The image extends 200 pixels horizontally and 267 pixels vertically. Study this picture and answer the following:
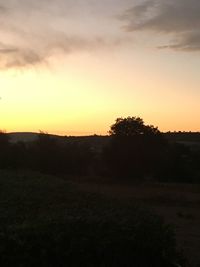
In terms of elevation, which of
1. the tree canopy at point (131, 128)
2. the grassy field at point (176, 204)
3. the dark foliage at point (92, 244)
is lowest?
the grassy field at point (176, 204)

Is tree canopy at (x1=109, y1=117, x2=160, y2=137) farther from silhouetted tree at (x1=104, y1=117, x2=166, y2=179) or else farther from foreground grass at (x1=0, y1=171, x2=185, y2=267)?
foreground grass at (x1=0, y1=171, x2=185, y2=267)

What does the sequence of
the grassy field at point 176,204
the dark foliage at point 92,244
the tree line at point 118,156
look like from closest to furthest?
1. the dark foliage at point 92,244
2. the grassy field at point 176,204
3. the tree line at point 118,156

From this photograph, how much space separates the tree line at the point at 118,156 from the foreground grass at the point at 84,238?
41594mm

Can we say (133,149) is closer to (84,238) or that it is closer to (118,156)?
(118,156)

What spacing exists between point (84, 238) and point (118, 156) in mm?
44999

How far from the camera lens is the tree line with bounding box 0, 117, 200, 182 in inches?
2126

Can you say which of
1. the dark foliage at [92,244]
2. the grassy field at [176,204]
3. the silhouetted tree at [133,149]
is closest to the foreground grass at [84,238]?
the dark foliage at [92,244]

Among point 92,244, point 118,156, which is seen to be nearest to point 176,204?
point 118,156

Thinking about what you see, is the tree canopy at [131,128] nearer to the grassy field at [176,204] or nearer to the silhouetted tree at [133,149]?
the silhouetted tree at [133,149]

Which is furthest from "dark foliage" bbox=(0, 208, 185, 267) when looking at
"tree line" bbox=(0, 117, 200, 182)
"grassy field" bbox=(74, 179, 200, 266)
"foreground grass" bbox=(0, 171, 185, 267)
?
"tree line" bbox=(0, 117, 200, 182)

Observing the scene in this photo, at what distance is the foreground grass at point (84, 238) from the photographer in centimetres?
→ 869

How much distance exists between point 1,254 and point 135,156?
150 ft

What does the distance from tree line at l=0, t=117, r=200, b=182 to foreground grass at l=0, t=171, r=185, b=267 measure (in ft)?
136

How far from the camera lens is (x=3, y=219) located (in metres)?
10.2
